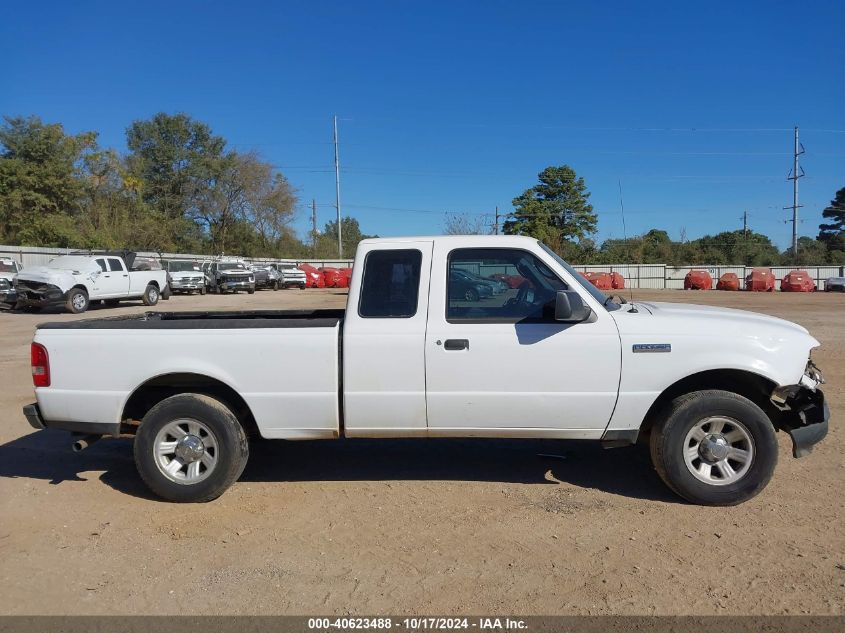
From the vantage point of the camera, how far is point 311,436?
4594mm

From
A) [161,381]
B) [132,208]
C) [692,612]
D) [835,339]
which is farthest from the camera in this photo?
[132,208]

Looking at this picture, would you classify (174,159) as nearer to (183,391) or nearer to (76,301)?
(76,301)

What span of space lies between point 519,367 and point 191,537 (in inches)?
96.4

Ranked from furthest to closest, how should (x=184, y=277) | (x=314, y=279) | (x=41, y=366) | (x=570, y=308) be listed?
1. (x=314, y=279)
2. (x=184, y=277)
3. (x=41, y=366)
4. (x=570, y=308)

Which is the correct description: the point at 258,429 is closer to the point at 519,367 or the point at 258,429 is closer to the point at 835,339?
the point at 519,367

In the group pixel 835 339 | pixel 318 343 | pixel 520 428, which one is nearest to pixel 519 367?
pixel 520 428

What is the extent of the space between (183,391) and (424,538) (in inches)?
86.4

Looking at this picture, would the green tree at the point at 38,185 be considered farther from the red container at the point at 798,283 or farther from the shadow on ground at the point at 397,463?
the red container at the point at 798,283

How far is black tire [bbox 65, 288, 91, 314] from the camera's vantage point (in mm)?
20783

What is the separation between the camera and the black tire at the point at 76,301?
20.8m

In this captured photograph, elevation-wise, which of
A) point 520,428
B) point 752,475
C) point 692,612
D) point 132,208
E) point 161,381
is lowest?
point 692,612

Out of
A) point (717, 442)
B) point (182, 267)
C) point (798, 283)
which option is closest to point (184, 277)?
point (182, 267)

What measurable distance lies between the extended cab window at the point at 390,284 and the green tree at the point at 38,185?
44.1 m

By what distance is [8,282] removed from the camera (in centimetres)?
2336
